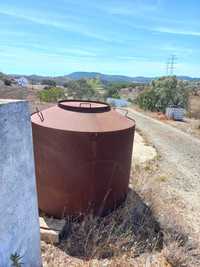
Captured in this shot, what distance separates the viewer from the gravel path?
16.2 ft

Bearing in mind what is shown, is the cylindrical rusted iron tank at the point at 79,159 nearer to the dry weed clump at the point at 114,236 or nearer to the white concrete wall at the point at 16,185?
the dry weed clump at the point at 114,236

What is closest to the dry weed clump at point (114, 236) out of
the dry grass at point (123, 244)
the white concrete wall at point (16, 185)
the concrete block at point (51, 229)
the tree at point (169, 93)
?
the dry grass at point (123, 244)

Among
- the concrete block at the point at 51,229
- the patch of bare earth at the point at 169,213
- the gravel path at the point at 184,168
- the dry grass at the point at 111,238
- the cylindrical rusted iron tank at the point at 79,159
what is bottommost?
the gravel path at the point at 184,168

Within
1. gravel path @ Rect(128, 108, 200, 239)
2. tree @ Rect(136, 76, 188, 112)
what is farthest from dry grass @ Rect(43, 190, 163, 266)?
tree @ Rect(136, 76, 188, 112)

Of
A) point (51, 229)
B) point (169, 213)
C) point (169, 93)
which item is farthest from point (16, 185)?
point (169, 93)

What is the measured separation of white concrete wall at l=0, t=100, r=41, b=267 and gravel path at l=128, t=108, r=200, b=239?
2821 mm

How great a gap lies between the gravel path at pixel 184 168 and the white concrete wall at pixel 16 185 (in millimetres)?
2821

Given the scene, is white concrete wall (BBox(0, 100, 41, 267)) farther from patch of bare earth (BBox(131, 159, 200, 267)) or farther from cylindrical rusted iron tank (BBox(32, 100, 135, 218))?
patch of bare earth (BBox(131, 159, 200, 267))

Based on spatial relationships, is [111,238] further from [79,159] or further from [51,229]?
[79,159]

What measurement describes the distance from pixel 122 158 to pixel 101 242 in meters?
1.20

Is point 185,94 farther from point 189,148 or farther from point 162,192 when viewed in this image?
point 162,192

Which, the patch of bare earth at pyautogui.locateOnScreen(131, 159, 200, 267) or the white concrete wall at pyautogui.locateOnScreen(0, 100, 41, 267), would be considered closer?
the white concrete wall at pyautogui.locateOnScreen(0, 100, 41, 267)

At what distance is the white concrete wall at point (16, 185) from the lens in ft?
6.36

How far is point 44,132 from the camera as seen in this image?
3.93m
